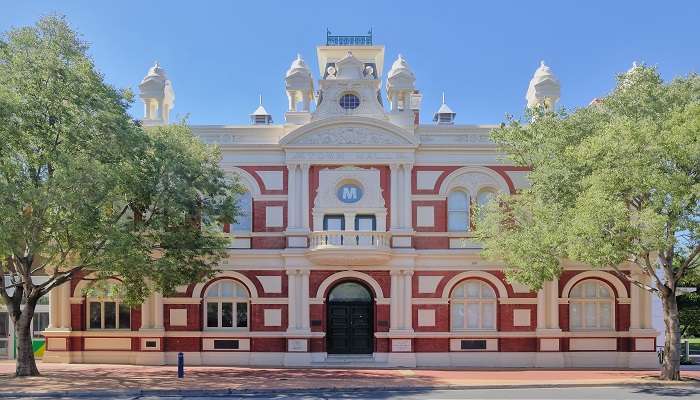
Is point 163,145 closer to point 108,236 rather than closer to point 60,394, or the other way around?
point 108,236

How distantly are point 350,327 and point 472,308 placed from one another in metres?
5.05

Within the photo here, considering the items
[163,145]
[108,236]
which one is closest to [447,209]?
[163,145]

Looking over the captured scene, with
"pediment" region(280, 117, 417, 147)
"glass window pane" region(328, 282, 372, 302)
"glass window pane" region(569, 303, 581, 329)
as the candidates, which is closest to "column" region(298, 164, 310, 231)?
"pediment" region(280, 117, 417, 147)

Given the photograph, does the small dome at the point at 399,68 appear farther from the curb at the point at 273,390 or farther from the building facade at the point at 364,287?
the curb at the point at 273,390

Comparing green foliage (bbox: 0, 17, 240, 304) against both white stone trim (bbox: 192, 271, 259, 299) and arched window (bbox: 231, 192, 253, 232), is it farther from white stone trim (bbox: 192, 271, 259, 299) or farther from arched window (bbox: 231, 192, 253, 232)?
arched window (bbox: 231, 192, 253, 232)

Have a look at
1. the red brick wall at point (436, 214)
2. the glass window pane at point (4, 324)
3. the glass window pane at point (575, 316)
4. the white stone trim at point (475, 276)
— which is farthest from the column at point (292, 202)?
the glass window pane at point (4, 324)

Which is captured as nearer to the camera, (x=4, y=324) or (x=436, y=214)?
(x=436, y=214)

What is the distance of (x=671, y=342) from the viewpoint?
77.2ft

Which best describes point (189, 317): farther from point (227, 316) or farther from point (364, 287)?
point (364, 287)

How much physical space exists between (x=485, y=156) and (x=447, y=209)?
2692 mm

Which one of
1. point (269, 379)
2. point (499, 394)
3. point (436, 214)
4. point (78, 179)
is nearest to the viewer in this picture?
point (78, 179)

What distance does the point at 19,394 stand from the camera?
64.3 feet

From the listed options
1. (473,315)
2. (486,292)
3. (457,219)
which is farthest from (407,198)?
(473,315)

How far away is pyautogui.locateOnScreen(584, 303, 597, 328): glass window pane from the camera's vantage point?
29.7 metres
